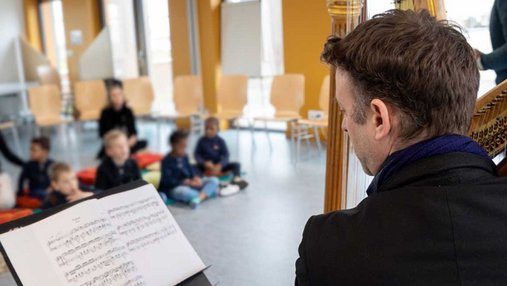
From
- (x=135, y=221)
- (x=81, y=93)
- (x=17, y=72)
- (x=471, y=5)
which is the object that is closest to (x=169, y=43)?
(x=135, y=221)

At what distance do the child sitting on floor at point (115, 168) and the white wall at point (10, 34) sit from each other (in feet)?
14.3

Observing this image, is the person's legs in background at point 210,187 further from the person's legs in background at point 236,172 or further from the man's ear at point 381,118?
the man's ear at point 381,118

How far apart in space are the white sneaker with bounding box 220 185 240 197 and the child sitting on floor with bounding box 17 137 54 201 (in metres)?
1.40

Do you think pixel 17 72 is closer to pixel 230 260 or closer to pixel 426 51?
pixel 230 260

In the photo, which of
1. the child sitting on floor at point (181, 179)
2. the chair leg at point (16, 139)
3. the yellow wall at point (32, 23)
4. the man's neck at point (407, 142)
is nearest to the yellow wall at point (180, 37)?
the man's neck at point (407, 142)

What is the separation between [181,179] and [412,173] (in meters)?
3.22

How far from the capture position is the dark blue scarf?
2.10 ft

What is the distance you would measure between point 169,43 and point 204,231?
1.23 meters

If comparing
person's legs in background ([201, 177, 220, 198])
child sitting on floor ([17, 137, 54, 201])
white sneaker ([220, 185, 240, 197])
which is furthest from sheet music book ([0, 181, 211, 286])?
child sitting on floor ([17, 137, 54, 201])

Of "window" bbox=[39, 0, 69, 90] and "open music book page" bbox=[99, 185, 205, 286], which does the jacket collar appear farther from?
"window" bbox=[39, 0, 69, 90]

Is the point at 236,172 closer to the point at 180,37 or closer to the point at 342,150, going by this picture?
the point at 180,37

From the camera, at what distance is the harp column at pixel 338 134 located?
101cm

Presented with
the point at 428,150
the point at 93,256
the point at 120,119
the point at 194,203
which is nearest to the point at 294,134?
the point at 93,256

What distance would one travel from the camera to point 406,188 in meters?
0.62
